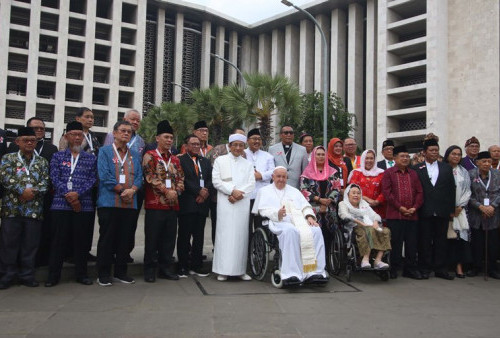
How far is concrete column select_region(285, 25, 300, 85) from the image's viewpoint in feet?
171

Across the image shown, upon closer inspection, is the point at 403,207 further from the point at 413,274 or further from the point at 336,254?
the point at 336,254

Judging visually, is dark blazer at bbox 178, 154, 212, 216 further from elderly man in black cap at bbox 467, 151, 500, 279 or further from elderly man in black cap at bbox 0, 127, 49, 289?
elderly man in black cap at bbox 467, 151, 500, 279

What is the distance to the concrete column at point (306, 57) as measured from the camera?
50.7m

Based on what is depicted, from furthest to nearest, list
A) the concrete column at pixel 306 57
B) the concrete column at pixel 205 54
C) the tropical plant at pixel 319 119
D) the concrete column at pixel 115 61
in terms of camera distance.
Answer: the concrete column at pixel 205 54, the concrete column at pixel 115 61, the concrete column at pixel 306 57, the tropical plant at pixel 319 119

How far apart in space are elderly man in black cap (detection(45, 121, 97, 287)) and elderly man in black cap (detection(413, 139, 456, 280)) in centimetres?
519

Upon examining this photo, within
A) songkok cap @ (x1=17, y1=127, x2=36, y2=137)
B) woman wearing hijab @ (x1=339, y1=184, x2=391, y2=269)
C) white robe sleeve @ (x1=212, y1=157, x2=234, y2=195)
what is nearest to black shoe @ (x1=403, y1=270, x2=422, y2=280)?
woman wearing hijab @ (x1=339, y1=184, x2=391, y2=269)

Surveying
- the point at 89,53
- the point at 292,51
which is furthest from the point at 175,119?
the point at 292,51

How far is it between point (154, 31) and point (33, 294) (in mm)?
53187

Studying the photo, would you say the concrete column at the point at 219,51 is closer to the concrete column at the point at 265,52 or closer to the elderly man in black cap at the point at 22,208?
the concrete column at the point at 265,52

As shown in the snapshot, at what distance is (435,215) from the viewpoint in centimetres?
762

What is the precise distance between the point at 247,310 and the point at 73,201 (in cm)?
275

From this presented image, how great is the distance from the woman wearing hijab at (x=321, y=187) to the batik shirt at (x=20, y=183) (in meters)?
3.96

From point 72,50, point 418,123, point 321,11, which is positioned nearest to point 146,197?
point 418,123

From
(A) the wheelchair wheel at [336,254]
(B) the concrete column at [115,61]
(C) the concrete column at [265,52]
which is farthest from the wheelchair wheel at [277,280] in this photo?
(C) the concrete column at [265,52]
